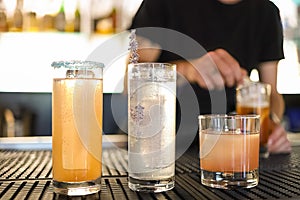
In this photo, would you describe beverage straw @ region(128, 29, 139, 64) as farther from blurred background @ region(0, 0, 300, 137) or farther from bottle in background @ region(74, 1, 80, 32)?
bottle in background @ region(74, 1, 80, 32)

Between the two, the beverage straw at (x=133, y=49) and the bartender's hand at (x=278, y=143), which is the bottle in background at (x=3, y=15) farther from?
the beverage straw at (x=133, y=49)

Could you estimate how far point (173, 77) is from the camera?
802mm

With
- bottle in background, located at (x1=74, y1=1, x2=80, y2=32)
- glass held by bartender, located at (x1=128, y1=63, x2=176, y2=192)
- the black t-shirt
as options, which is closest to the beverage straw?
glass held by bartender, located at (x1=128, y1=63, x2=176, y2=192)

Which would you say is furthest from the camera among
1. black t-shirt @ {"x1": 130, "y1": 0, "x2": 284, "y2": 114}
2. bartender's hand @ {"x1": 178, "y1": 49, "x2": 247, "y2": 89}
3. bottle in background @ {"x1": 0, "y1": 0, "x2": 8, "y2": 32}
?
bottle in background @ {"x1": 0, "y1": 0, "x2": 8, "y2": 32}

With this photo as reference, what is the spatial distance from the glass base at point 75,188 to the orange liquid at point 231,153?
0.22 m

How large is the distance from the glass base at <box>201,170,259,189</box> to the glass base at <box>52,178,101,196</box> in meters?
0.21

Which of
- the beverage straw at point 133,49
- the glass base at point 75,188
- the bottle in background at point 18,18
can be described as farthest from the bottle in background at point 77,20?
the glass base at point 75,188

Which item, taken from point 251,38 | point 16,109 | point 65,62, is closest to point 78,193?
point 65,62

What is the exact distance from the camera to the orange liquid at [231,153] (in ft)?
2.65

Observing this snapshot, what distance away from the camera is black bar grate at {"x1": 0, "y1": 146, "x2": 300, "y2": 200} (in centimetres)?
71

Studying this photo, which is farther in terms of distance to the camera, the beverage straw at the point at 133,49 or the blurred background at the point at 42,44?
the blurred background at the point at 42,44

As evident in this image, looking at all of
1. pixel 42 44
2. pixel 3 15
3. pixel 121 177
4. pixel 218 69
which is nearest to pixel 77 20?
pixel 42 44

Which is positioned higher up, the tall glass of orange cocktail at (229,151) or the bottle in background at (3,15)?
the bottle in background at (3,15)

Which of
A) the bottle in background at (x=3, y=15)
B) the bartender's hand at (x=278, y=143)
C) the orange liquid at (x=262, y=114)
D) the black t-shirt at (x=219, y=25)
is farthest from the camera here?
the bottle in background at (x=3, y=15)
